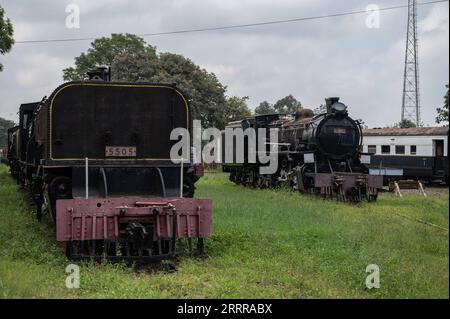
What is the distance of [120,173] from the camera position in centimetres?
917

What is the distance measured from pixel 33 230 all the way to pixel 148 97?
11.3 ft

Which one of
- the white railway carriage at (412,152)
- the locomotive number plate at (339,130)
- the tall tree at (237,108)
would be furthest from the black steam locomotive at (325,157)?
the tall tree at (237,108)

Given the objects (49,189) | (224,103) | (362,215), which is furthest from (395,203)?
(224,103)

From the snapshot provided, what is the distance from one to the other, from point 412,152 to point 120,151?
1897 centimetres

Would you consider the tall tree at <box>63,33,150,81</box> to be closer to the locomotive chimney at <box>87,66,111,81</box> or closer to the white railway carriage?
the white railway carriage

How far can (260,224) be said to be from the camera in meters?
11.1

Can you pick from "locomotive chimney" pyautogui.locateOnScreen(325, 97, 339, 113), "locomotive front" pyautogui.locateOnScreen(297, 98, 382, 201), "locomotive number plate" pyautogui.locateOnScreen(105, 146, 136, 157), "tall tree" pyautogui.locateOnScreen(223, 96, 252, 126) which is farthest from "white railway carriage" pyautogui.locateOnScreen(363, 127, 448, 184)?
"tall tree" pyautogui.locateOnScreen(223, 96, 252, 126)

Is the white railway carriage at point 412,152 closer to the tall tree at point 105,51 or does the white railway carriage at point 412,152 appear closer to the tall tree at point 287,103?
the tall tree at point 105,51

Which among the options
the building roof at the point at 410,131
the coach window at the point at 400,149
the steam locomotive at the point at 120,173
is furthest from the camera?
the coach window at the point at 400,149

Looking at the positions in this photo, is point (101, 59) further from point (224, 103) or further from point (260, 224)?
point (260, 224)

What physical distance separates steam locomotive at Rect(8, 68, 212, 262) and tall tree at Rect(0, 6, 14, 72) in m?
14.9

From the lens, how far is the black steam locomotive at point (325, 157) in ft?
57.1

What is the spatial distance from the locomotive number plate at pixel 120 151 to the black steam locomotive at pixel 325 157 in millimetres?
8951
